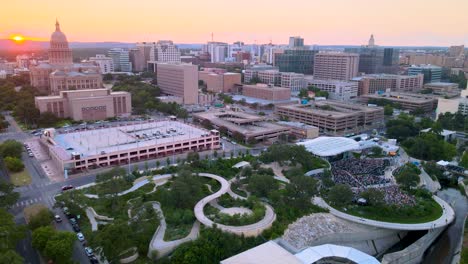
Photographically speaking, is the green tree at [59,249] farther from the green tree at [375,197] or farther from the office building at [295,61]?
the office building at [295,61]

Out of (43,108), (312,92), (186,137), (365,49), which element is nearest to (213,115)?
(186,137)

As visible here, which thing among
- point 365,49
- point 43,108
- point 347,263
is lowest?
point 347,263

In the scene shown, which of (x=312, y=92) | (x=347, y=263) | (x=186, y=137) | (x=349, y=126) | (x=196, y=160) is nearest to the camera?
(x=347, y=263)

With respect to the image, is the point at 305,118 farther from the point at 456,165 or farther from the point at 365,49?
the point at 365,49

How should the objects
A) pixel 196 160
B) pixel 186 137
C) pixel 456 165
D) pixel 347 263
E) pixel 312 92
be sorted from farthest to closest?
pixel 312 92 → pixel 186 137 → pixel 456 165 → pixel 196 160 → pixel 347 263

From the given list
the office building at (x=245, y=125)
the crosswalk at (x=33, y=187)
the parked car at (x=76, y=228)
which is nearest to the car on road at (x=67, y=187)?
the crosswalk at (x=33, y=187)

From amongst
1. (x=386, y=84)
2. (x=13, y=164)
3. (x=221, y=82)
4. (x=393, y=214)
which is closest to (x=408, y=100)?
(x=386, y=84)

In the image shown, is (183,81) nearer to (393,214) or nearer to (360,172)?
(360,172)
